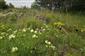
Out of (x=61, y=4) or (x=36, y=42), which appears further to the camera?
(x=61, y=4)

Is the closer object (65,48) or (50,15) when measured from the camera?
(65,48)

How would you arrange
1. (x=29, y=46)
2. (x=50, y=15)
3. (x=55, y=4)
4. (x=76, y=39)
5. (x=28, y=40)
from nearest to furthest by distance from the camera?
(x=29, y=46)
(x=28, y=40)
(x=76, y=39)
(x=50, y=15)
(x=55, y=4)

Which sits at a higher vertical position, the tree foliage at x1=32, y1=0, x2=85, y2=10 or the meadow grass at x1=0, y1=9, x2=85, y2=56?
the meadow grass at x1=0, y1=9, x2=85, y2=56

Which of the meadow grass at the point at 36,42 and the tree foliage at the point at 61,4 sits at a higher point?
the meadow grass at the point at 36,42

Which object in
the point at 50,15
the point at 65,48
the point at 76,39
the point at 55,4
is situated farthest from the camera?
the point at 55,4

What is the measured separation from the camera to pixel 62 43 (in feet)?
22.5

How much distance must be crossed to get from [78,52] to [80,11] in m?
7.19

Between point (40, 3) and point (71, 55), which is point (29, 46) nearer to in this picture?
point (71, 55)

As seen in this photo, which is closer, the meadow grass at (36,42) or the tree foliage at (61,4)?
the meadow grass at (36,42)

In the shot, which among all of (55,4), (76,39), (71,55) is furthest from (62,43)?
(55,4)

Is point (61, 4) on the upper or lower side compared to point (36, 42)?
lower

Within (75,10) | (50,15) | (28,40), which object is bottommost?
(75,10)

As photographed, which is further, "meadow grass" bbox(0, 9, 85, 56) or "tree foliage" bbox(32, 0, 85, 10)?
"tree foliage" bbox(32, 0, 85, 10)

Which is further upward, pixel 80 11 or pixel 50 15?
pixel 50 15
